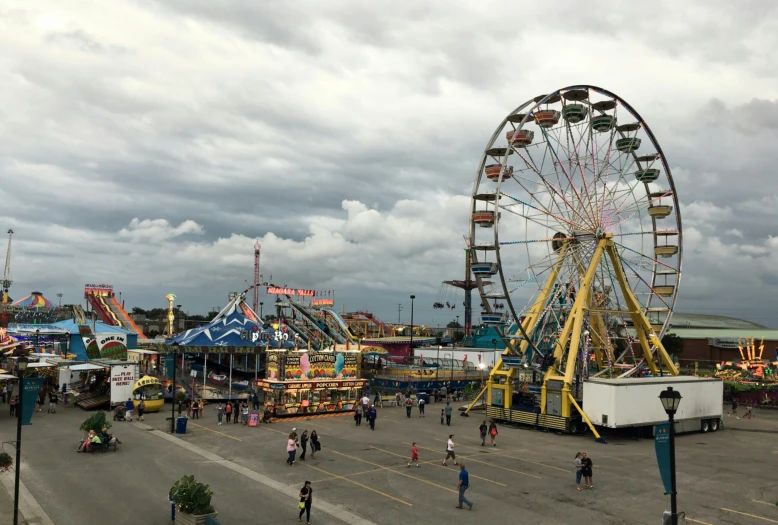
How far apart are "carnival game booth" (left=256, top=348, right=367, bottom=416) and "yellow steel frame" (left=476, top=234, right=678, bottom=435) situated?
8.84 metres

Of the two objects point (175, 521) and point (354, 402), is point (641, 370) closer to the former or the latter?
point (354, 402)

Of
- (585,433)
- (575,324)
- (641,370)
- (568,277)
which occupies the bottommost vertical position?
(585,433)

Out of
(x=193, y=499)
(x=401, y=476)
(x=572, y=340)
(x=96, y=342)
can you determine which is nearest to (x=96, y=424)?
(x=401, y=476)

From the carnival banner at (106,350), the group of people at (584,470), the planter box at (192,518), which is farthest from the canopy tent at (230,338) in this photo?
the planter box at (192,518)

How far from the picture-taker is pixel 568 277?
37812 millimetres

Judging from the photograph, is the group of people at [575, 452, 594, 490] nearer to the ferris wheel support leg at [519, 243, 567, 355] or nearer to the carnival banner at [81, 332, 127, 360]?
the ferris wheel support leg at [519, 243, 567, 355]

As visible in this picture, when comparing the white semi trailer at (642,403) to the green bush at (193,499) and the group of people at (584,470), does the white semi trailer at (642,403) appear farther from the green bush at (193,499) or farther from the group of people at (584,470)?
the green bush at (193,499)

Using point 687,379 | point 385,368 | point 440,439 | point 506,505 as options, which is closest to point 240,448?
point 440,439

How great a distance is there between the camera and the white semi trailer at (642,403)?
30875mm

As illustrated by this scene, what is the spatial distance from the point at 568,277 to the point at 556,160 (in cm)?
711

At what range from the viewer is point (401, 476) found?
21.9 meters

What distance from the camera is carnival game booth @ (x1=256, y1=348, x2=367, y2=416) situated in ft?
119

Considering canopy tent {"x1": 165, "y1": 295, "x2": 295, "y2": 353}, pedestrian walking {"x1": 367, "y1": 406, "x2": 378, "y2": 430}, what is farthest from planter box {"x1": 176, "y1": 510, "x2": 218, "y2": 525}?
canopy tent {"x1": 165, "y1": 295, "x2": 295, "y2": 353}

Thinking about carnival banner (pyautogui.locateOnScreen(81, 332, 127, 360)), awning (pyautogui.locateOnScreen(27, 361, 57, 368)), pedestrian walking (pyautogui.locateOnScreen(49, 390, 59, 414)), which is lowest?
pedestrian walking (pyautogui.locateOnScreen(49, 390, 59, 414))
